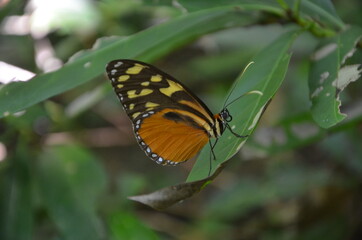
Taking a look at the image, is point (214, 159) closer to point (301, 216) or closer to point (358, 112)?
point (358, 112)

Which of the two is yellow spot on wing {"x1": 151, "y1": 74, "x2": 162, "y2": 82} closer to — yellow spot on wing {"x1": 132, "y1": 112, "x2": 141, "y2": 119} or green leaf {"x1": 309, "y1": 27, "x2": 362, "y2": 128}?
yellow spot on wing {"x1": 132, "y1": 112, "x2": 141, "y2": 119}

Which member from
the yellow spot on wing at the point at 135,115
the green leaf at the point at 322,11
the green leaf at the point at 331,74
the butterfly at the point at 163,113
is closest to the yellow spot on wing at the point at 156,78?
the butterfly at the point at 163,113

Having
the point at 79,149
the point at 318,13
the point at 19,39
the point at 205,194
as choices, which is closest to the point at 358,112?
the point at 318,13

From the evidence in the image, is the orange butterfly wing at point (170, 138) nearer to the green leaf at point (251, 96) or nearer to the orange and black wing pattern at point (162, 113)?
the orange and black wing pattern at point (162, 113)

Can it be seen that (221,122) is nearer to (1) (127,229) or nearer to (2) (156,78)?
(2) (156,78)

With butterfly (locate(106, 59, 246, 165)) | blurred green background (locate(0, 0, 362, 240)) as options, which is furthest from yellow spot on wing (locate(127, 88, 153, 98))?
blurred green background (locate(0, 0, 362, 240))
